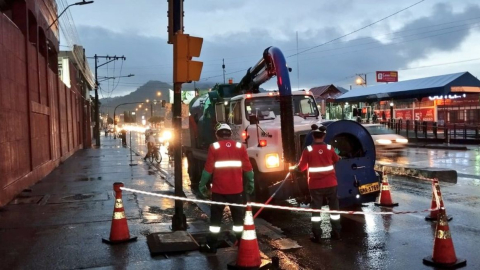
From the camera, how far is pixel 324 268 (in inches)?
233

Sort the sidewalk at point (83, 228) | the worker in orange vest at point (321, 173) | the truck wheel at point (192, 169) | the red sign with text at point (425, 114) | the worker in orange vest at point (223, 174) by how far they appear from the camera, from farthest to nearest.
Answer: the red sign with text at point (425, 114) → the truck wheel at point (192, 169) → the worker in orange vest at point (321, 173) → the worker in orange vest at point (223, 174) → the sidewalk at point (83, 228)

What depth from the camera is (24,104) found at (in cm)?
1396

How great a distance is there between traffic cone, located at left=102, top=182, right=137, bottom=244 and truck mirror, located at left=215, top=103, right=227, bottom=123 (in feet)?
15.1

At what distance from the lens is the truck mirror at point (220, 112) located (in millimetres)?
11512

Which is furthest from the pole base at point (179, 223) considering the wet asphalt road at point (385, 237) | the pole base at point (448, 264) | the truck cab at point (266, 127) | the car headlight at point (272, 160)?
the pole base at point (448, 264)

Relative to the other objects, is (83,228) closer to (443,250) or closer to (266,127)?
(266,127)

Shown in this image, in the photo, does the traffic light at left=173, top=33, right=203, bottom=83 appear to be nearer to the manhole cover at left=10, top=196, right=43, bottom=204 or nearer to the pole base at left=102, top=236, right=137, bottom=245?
the pole base at left=102, top=236, right=137, bottom=245

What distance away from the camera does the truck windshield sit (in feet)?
35.2

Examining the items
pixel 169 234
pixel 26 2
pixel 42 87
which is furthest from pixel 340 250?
pixel 42 87

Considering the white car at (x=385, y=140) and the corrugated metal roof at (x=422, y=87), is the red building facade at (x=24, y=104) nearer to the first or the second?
the white car at (x=385, y=140)

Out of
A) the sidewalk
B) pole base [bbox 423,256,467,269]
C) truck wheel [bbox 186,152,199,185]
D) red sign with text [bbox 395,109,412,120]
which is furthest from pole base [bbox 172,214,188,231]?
red sign with text [bbox 395,109,412,120]

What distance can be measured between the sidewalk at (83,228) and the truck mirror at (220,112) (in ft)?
7.46

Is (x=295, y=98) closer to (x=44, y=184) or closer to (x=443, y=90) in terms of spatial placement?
(x=44, y=184)

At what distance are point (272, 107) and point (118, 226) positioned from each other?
494cm
